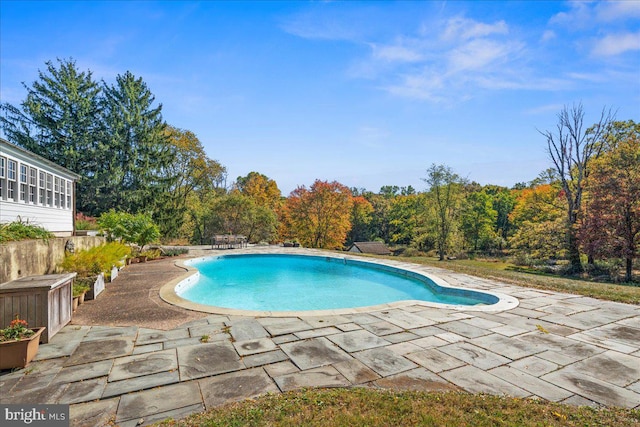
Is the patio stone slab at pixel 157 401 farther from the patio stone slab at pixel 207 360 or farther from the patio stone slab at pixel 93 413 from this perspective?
the patio stone slab at pixel 207 360

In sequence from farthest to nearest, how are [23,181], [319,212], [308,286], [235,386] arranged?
[319,212], [308,286], [23,181], [235,386]

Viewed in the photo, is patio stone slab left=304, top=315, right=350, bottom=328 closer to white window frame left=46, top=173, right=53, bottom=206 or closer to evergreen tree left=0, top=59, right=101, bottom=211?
white window frame left=46, top=173, right=53, bottom=206

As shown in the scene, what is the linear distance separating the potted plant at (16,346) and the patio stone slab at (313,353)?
9.20 feet

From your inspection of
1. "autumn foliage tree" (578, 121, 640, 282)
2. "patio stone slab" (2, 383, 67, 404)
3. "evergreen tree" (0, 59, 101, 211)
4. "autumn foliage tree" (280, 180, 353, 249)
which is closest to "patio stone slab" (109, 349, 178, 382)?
"patio stone slab" (2, 383, 67, 404)

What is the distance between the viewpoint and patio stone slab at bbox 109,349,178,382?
129 inches

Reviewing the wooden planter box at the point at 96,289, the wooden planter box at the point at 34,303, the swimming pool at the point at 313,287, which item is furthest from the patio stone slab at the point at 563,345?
the wooden planter box at the point at 96,289

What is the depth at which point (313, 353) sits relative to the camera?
3.87 meters

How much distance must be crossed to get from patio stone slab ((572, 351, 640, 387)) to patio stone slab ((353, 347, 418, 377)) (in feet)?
6.49

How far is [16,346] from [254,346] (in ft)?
8.34

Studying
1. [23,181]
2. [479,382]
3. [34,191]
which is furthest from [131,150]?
[479,382]

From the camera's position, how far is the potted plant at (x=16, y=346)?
10.8 feet

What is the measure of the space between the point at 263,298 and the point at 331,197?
18218 mm

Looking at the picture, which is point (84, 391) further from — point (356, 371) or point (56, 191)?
point (56, 191)

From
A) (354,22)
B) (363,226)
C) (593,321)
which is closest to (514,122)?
(354,22)
